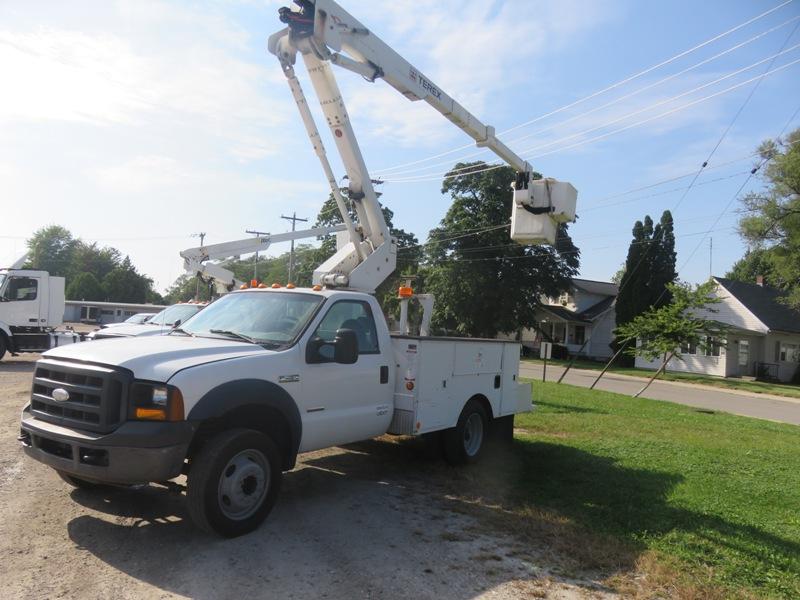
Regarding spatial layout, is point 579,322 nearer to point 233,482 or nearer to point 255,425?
point 255,425

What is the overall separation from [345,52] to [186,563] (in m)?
6.48

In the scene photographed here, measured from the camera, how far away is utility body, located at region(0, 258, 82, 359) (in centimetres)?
1836

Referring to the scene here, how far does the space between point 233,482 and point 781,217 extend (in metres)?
38.2

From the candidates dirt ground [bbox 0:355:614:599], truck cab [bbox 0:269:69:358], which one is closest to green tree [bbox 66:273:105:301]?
truck cab [bbox 0:269:69:358]

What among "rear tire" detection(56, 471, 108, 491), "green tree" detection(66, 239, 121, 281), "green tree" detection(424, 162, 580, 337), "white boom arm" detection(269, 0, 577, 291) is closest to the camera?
"rear tire" detection(56, 471, 108, 491)

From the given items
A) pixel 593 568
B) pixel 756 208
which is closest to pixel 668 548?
pixel 593 568

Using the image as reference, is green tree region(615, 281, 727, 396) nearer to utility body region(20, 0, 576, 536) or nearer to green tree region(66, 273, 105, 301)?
utility body region(20, 0, 576, 536)

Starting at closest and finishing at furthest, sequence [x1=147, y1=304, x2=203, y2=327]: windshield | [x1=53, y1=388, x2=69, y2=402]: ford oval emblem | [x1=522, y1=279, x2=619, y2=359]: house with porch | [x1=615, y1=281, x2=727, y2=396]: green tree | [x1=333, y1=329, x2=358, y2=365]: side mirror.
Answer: [x1=53, y1=388, x2=69, y2=402]: ford oval emblem, [x1=333, y1=329, x2=358, y2=365]: side mirror, [x1=147, y1=304, x2=203, y2=327]: windshield, [x1=615, y1=281, x2=727, y2=396]: green tree, [x1=522, y1=279, x2=619, y2=359]: house with porch

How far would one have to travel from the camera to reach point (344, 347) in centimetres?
557

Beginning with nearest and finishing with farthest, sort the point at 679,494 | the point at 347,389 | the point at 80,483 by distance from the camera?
the point at 80,483, the point at 347,389, the point at 679,494

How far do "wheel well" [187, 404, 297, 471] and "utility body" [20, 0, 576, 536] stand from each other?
11 millimetres

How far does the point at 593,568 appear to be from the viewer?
4859 mm

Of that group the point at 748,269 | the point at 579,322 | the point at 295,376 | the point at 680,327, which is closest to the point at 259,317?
the point at 295,376

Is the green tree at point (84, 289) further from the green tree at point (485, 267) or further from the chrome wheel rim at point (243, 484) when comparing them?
the chrome wheel rim at point (243, 484)
